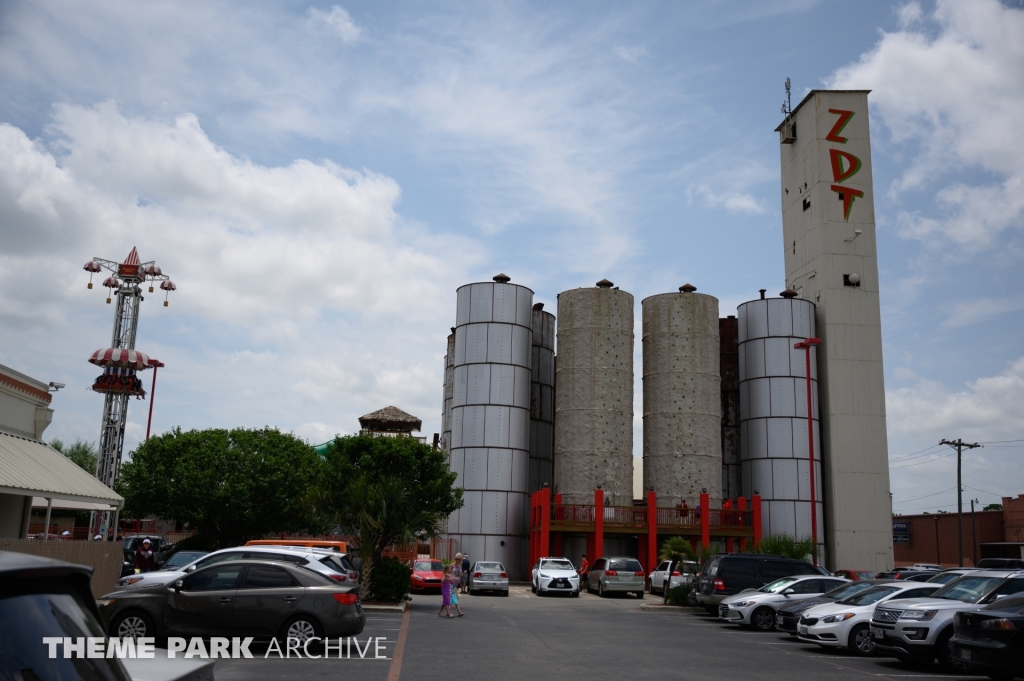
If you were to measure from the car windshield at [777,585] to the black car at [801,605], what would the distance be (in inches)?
59.2

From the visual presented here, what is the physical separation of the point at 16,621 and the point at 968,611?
1331cm

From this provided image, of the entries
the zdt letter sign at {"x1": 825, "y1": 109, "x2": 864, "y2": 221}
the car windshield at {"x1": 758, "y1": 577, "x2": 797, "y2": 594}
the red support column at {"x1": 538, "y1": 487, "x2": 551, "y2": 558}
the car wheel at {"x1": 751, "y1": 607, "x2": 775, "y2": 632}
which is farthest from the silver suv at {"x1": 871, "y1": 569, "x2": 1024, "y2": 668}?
the zdt letter sign at {"x1": 825, "y1": 109, "x2": 864, "y2": 221}

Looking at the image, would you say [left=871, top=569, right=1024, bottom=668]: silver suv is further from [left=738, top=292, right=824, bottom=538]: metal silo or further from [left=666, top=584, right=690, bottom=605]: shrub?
[left=738, top=292, right=824, bottom=538]: metal silo

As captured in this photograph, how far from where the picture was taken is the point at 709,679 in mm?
12367

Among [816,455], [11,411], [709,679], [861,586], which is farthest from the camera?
[816,455]

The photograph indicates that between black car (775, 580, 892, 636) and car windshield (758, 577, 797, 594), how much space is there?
59.2 inches

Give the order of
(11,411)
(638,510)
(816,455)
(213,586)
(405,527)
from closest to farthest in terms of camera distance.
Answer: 1. (213,586)
2. (11,411)
3. (405,527)
4. (638,510)
5. (816,455)

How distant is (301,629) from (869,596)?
11.9 m

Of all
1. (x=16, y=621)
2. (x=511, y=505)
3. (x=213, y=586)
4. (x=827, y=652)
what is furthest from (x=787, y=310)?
(x=16, y=621)

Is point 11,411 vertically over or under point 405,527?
over

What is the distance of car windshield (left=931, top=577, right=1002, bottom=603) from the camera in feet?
49.0

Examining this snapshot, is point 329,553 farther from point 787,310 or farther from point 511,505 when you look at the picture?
point 787,310

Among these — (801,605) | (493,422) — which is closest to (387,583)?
(801,605)

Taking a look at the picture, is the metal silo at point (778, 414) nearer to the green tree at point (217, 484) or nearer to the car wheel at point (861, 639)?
the green tree at point (217, 484)
